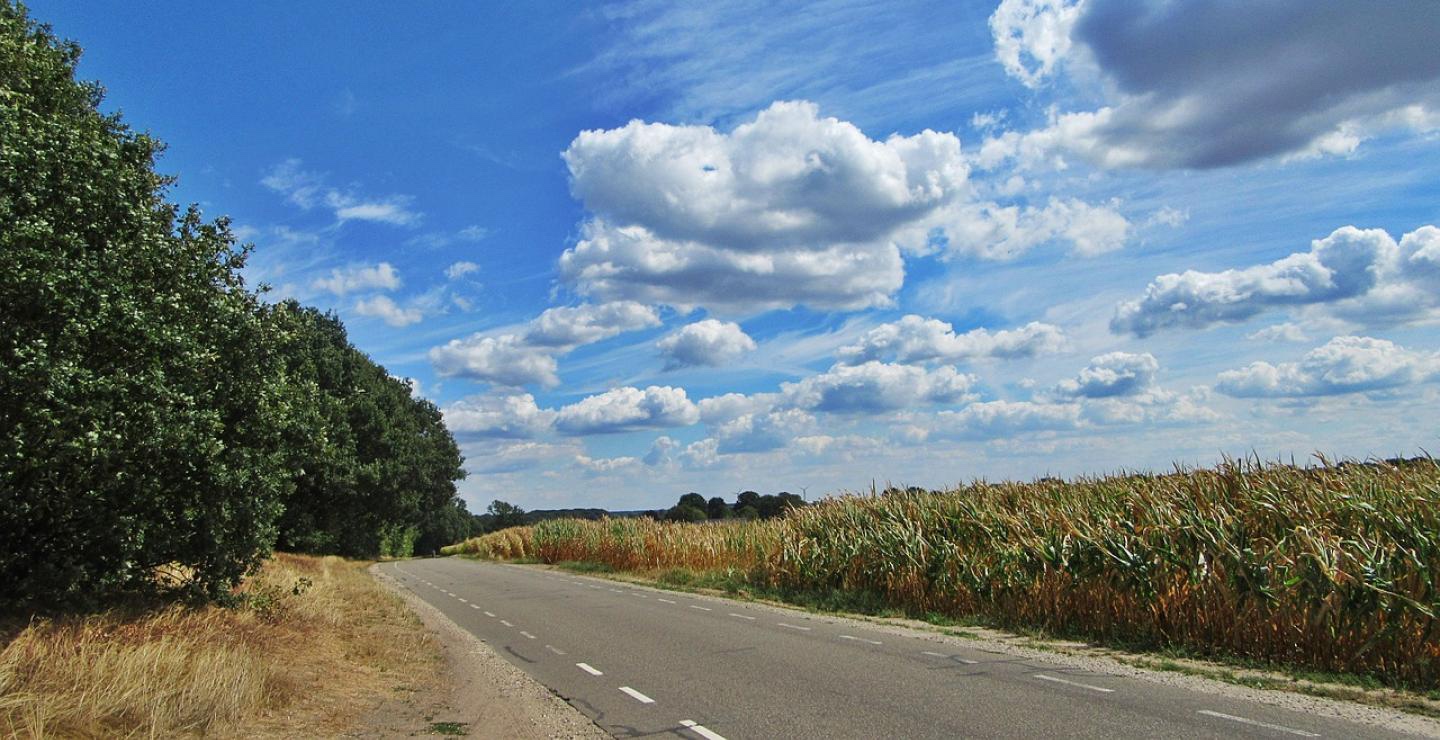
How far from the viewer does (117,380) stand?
895 centimetres

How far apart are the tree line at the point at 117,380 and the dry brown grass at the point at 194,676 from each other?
1.05 meters

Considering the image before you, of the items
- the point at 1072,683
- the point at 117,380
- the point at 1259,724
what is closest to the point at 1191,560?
the point at 1072,683

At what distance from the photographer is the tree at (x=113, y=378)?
27.8ft

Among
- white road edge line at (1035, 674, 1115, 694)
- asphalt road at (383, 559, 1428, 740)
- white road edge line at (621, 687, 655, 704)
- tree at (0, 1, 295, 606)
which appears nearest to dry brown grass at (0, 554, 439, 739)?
tree at (0, 1, 295, 606)

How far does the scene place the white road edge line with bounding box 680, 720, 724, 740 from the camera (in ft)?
24.8

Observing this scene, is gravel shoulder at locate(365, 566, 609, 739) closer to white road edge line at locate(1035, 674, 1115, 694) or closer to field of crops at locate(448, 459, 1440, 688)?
white road edge line at locate(1035, 674, 1115, 694)

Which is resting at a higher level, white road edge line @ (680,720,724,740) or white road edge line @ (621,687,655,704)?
white road edge line @ (621,687,655,704)

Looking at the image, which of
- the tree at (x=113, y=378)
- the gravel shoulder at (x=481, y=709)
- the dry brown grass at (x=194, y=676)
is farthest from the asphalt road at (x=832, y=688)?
the tree at (x=113, y=378)

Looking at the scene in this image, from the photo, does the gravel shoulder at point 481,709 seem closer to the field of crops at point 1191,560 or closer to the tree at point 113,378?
the tree at point 113,378

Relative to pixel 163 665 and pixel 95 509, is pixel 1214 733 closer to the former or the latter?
pixel 163 665

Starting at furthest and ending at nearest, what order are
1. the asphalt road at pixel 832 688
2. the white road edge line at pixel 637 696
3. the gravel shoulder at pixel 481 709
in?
1. the white road edge line at pixel 637 696
2. the gravel shoulder at pixel 481 709
3. the asphalt road at pixel 832 688

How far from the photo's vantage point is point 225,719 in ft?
25.9

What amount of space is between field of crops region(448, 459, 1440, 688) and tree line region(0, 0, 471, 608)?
11.1 meters

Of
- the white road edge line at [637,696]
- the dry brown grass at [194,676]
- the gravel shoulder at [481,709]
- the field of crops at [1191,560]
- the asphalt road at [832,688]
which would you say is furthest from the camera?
the field of crops at [1191,560]
